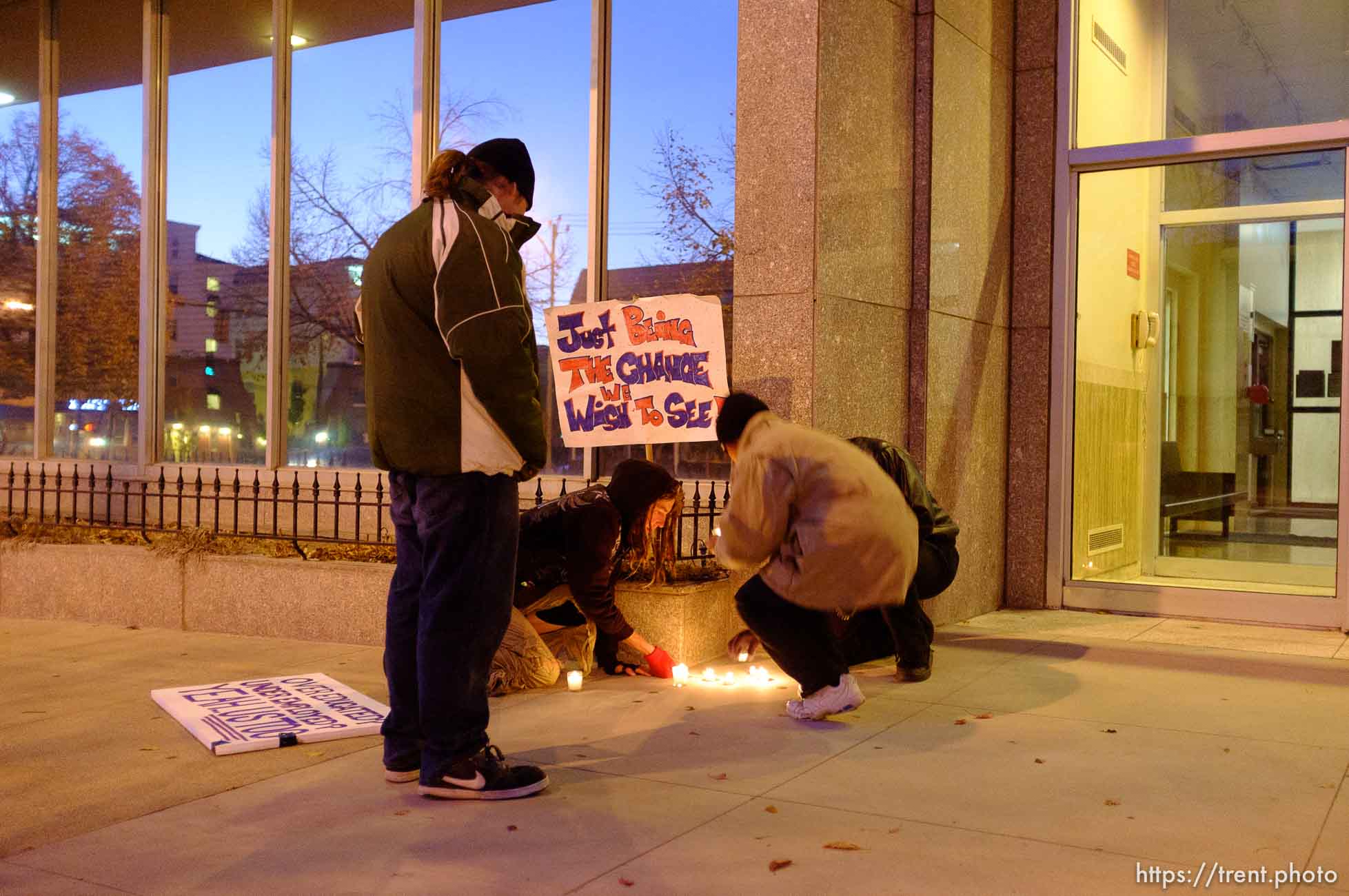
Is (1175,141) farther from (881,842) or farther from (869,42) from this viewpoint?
(881,842)

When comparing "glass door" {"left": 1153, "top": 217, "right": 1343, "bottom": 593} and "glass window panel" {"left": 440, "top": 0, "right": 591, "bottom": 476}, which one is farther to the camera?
"glass window panel" {"left": 440, "top": 0, "right": 591, "bottom": 476}

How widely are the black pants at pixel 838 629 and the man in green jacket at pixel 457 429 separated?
1.30 metres

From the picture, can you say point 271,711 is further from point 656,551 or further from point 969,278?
A: point 969,278

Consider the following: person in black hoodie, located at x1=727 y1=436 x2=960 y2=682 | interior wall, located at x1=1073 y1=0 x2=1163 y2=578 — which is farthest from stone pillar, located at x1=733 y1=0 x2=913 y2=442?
interior wall, located at x1=1073 y1=0 x2=1163 y2=578

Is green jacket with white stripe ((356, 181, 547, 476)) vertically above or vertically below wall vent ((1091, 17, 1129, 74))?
below

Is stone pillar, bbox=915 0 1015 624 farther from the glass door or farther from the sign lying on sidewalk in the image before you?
the sign lying on sidewalk

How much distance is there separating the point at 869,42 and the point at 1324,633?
172 inches

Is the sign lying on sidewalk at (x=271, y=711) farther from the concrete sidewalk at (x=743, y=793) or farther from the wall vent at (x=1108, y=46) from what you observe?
the wall vent at (x=1108, y=46)

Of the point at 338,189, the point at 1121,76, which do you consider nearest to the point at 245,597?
the point at 338,189

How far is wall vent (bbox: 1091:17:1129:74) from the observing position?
8.27 m

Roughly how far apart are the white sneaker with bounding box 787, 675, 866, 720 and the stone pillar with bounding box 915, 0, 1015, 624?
228 cm

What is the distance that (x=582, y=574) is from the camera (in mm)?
5762

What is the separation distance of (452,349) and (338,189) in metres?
6.85

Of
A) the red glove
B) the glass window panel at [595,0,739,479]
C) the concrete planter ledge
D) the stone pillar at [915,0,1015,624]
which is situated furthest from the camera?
the glass window panel at [595,0,739,479]
